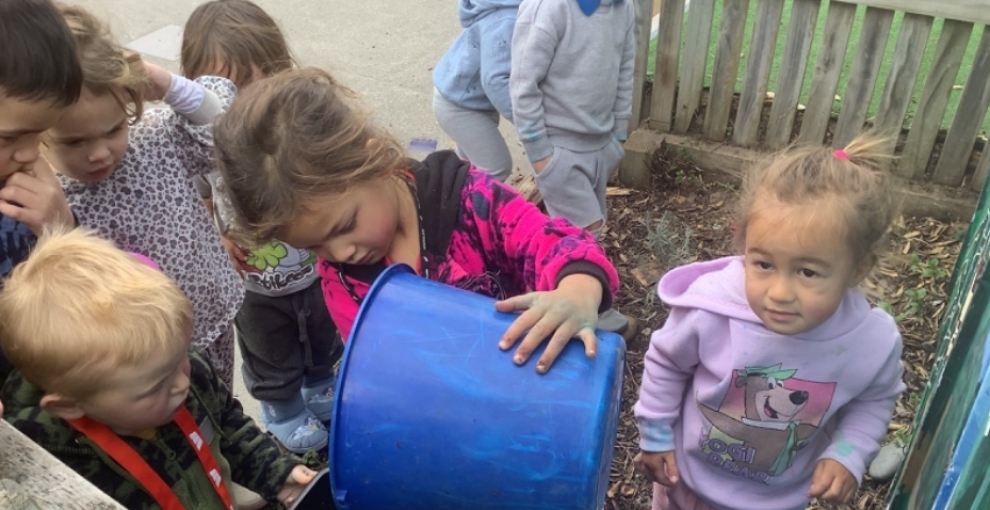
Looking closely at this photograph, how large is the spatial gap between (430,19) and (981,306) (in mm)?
4527

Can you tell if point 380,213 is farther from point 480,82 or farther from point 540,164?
point 480,82

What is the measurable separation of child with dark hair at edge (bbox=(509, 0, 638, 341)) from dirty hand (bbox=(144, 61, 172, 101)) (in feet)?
3.78

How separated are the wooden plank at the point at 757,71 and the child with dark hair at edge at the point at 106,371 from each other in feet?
9.36

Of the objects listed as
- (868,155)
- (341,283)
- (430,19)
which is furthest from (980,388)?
(430,19)

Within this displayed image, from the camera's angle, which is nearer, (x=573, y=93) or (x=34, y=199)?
(x=34, y=199)

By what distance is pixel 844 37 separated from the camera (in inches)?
138

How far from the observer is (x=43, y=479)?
1.02m

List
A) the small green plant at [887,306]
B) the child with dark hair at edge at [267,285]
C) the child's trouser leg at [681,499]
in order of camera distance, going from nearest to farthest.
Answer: the child's trouser leg at [681,499], the child with dark hair at edge at [267,285], the small green plant at [887,306]

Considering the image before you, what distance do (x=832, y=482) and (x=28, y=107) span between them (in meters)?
1.72

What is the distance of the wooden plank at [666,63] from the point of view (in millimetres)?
3715

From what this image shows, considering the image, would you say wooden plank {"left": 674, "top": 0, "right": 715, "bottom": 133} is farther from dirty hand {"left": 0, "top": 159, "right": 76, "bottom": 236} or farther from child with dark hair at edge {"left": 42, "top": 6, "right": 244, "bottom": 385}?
dirty hand {"left": 0, "top": 159, "right": 76, "bottom": 236}

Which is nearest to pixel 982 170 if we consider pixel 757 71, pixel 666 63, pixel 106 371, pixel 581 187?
pixel 757 71

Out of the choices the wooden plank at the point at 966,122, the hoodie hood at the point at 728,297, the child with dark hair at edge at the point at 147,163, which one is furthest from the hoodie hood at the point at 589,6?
the wooden plank at the point at 966,122

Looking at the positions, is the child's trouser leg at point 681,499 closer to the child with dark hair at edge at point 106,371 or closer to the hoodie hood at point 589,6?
the child with dark hair at edge at point 106,371
